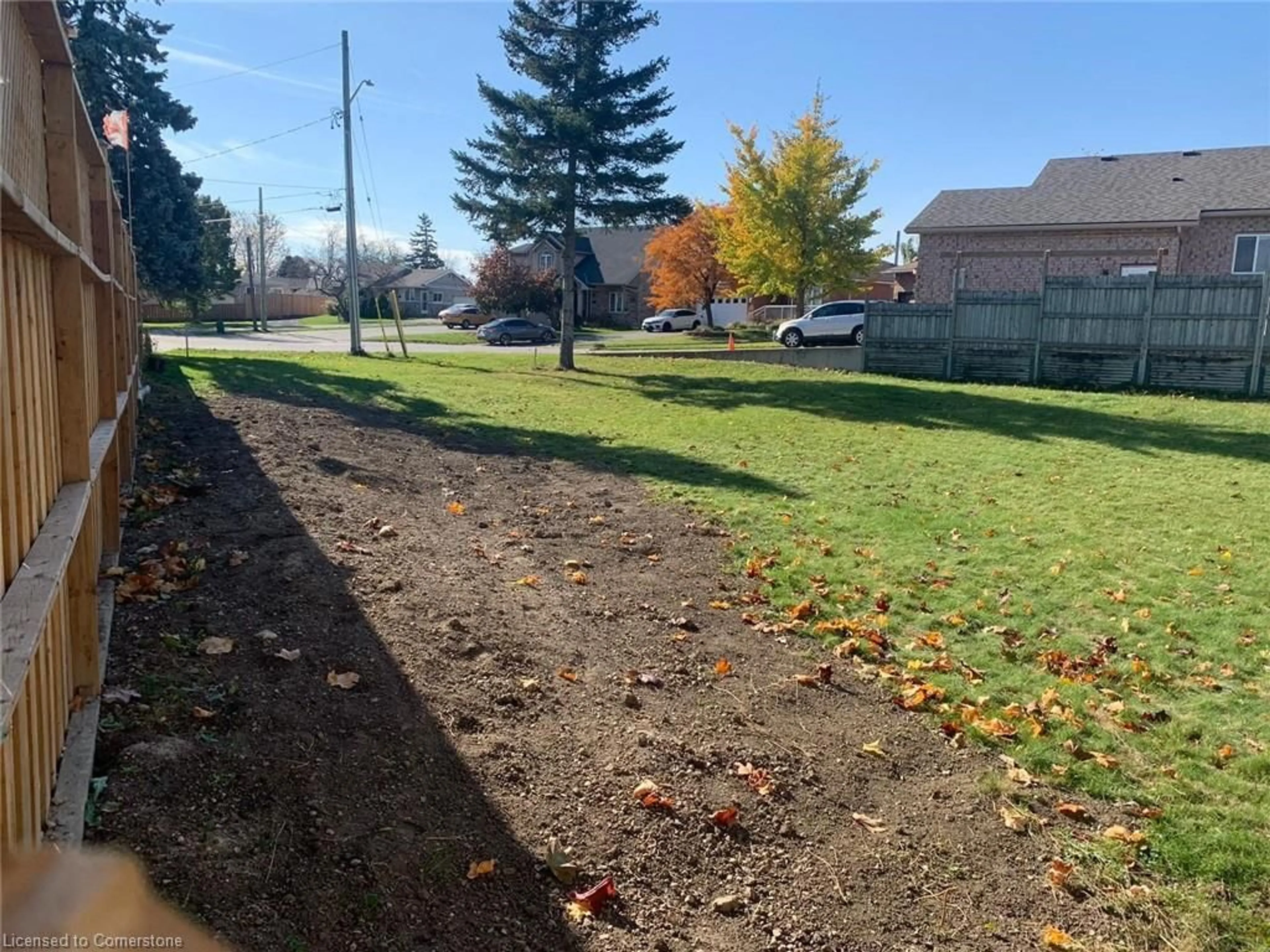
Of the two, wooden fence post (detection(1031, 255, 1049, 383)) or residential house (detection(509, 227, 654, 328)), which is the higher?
residential house (detection(509, 227, 654, 328))

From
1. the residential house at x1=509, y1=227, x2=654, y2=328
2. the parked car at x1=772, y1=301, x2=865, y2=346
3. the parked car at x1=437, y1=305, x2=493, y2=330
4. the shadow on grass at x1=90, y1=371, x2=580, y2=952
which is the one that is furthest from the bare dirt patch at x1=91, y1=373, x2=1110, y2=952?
the residential house at x1=509, y1=227, x2=654, y2=328

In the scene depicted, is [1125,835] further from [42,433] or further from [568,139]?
[568,139]

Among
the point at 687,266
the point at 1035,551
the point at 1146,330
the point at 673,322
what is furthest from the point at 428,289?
the point at 1035,551

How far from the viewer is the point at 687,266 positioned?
49.8 meters

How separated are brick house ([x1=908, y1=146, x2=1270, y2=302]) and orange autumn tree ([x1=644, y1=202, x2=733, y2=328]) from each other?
1664cm

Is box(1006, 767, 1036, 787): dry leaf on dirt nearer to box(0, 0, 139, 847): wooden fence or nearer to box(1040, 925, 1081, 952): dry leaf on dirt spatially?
box(1040, 925, 1081, 952): dry leaf on dirt

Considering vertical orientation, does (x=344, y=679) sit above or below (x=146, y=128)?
below

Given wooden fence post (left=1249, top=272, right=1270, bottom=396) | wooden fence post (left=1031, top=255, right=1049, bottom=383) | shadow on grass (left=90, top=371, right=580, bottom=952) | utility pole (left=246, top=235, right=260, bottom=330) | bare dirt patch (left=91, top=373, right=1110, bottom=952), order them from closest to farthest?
shadow on grass (left=90, top=371, right=580, bottom=952), bare dirt patch (left=91, top=373, right=1110, bottom=952), wooden fence post (left=1249, top=272, right=1270, bottom=396), wooden fence post (left=1031, top=255, right=1049, bottom=383), utility pole (left=246, top=235, right=260, bottom=330)

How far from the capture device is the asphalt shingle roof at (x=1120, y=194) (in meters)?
28.5

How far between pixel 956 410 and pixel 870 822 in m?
14.0

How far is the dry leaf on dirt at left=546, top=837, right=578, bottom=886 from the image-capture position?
3041 millimetres

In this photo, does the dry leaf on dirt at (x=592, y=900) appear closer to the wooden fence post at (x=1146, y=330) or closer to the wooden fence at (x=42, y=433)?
the wooden fence at (x=42, y=433)

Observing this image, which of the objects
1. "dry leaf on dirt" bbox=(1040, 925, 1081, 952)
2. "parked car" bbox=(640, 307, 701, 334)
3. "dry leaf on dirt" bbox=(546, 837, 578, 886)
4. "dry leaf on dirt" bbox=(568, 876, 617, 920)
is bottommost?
"dry leaf on dirt" bbox=(1040, 925, 1081, 952)

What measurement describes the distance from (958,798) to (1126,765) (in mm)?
879
